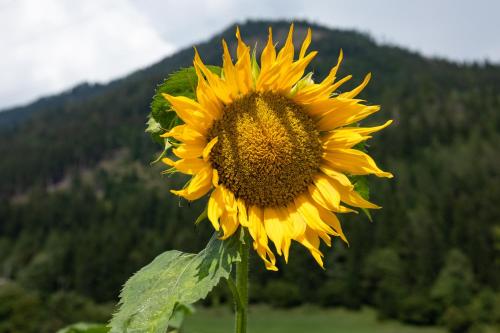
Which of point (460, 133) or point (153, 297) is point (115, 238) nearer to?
point (460, 133)

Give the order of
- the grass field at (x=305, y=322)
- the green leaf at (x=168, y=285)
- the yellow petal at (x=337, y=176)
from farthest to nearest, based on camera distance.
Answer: the grass field at (x=305, y=322)
the yellow petal at (x=337, y=176)
the green leaf at (x=168, y=285)

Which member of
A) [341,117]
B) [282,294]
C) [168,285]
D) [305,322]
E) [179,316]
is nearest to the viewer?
[168,285]

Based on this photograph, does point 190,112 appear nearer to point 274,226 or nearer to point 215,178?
point 215,178

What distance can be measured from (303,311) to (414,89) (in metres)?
99.5

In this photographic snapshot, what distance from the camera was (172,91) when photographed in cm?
198

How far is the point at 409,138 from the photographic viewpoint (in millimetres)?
134125

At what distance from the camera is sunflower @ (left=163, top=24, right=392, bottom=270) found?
→ 1887 mm

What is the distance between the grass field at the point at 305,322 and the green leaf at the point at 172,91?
A: 238ft

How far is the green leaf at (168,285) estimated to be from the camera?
171cm

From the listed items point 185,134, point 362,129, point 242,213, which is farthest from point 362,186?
point 185,134

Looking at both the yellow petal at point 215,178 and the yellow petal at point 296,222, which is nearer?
the yellow petal at point 215,178

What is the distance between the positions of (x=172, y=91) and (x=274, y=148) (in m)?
0.40

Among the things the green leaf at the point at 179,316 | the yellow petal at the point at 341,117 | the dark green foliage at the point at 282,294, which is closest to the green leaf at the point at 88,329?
the green leaf at the point at 179,316

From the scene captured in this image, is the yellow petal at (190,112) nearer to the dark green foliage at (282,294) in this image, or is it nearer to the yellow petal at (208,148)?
the yellow petal at (208,148)
